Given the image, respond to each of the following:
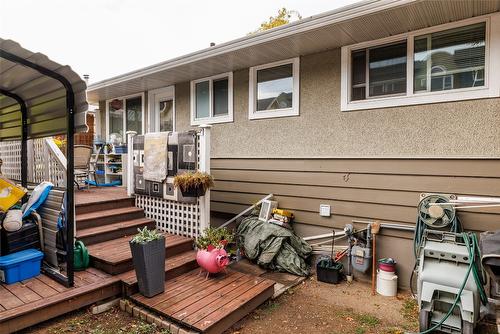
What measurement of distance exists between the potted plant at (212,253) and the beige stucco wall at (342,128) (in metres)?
1.74

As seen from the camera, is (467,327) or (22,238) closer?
(467,327)

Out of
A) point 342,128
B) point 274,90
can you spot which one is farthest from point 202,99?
point 342,128

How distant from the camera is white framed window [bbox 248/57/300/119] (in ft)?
15.6

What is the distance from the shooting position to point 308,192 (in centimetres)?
465

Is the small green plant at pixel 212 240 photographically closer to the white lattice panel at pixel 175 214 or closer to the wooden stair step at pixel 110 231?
the white lattice panel at pixel 175 214

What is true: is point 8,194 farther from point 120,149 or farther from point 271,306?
point 120,149

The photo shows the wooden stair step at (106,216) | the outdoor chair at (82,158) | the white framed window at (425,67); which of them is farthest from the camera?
the outdoor chair at (82,158)

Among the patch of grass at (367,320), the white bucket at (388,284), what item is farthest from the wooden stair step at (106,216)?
the white bucket at (388,284)

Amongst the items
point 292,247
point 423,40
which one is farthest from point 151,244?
point 423,40

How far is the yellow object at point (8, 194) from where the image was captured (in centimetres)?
349

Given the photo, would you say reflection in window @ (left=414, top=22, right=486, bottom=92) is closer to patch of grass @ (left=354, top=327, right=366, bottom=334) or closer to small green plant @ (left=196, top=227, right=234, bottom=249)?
patch of grass @ (left=354, top=327, right=366, bottom=334)

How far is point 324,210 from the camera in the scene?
4477 mm

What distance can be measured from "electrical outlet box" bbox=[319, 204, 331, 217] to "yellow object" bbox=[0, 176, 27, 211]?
3.85 m

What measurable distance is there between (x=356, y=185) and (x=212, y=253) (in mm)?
2138
